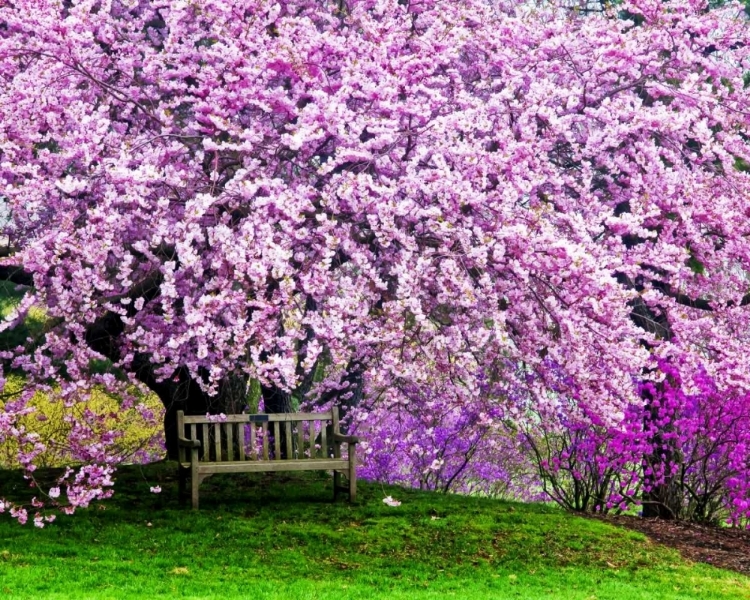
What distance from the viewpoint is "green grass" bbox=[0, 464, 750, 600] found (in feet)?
24.1

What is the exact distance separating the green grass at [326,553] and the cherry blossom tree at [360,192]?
2.34 feet

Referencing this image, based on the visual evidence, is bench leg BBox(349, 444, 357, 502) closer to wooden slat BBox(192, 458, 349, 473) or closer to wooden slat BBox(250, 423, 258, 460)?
wooden slat BBox(192, 458, 349, 473)

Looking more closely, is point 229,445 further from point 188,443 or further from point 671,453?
point 671,453

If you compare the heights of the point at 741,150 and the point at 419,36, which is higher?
the point at 419,36

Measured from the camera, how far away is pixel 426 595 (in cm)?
729

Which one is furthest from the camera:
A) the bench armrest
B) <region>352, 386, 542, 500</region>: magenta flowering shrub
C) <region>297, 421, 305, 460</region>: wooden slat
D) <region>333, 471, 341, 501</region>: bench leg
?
<region>352, 386, 542, 500</region>: magenta flowering shrub

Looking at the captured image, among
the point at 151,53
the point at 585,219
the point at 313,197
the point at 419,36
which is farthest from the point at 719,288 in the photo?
the point at 151,53

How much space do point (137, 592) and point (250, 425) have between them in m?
3.29

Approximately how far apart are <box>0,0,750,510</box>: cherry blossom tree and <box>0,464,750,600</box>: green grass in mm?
713

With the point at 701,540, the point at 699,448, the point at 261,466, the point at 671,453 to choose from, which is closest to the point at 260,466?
the point at 261,466

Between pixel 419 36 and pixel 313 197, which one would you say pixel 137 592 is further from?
pixel 419 36

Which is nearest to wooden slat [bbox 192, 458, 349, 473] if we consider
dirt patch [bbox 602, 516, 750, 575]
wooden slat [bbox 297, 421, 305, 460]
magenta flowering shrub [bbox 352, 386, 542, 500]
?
wooden slat [bbox 297, 421, 305, 460]

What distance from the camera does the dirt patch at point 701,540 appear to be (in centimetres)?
966

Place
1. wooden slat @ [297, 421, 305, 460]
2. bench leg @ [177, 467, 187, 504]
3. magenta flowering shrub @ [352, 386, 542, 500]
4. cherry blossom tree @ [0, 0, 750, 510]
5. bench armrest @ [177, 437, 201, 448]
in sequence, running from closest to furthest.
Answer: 1. cherry blossom tree @ [0, 0, 750, 510]
2. bench armrest @ [177, 437, 201, 448]
3. bench leg @ [177, 467, 187, 504]
4. wooden slat @ [297, 421, 305, 460]
5. magenta flowering shrub @ [352, 386, 542, 500]
